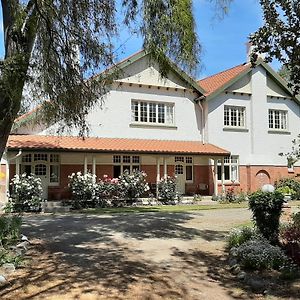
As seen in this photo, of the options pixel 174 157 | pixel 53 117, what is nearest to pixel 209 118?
pixel 174 157

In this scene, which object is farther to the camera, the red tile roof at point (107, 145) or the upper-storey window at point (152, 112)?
the upper-storey window at point (152, 112)

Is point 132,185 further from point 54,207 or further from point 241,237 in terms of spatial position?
point 241,237

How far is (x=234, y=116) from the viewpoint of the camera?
30094mm

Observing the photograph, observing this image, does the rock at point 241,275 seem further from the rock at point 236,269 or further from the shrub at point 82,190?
the shrub at point 82,190

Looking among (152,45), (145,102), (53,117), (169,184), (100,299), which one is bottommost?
(100,299)

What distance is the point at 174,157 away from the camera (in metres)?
27.5

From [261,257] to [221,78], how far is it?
79.9ft

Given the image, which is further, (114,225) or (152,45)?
(114,225)

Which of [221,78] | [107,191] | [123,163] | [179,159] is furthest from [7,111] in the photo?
[221,78]

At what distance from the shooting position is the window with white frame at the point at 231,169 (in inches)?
1162

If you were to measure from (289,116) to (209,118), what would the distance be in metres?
6.89

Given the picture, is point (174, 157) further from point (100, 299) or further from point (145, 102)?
point (100, 299)

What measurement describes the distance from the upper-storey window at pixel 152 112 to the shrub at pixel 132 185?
4507mm

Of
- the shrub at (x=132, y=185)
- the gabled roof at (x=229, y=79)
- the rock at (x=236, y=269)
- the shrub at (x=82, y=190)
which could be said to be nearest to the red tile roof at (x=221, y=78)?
the gabled roof at (x=229, y=79)
